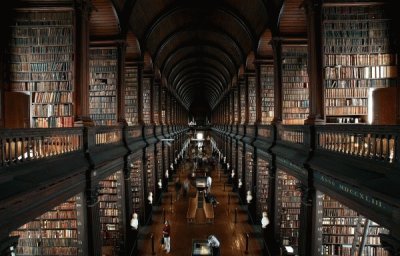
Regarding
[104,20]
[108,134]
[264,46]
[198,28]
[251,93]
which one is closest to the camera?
[108,134]

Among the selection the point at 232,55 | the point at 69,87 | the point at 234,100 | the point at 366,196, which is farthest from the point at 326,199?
the point at 234,100

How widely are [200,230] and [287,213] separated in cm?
401

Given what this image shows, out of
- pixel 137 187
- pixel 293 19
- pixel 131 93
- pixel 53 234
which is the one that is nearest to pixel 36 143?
pixel 53 234

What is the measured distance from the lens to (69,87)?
325 inches

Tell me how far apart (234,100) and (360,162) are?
62.0ft

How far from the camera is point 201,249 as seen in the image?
863 centimetres

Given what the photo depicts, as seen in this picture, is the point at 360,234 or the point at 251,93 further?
the point at 251,93

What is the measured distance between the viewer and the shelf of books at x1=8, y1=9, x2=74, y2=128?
26.9ft

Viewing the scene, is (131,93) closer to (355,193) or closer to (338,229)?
(338,229)

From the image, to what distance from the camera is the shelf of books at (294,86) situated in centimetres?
1109

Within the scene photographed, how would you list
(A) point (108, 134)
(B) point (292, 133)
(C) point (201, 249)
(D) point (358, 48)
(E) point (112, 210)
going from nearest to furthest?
(D) point (358, 48) < (B) point (292, 133) < (C) point (201, 249) < (A) point (108, 134) < (E) point (112, 210)

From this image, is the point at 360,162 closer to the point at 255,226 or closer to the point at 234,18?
the point at 255,226

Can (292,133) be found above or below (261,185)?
above

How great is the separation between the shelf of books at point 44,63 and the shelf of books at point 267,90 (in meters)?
7.44
